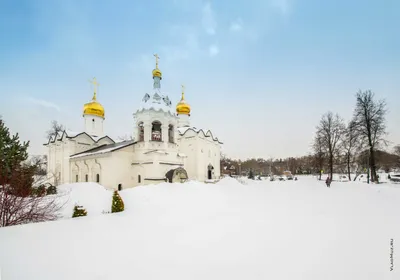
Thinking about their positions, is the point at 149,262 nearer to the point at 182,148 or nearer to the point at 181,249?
the point at 181,249

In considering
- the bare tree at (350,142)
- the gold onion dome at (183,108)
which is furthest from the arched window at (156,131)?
the bare tree at (350,142)

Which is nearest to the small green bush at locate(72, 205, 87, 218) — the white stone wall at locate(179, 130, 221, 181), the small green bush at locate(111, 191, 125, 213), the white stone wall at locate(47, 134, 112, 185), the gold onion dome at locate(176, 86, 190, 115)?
the small green bush at locate(111, 191, 125, 213)

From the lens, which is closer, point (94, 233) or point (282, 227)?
point (94, 233)

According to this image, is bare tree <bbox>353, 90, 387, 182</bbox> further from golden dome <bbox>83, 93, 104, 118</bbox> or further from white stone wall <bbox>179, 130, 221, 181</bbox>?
golden dome <bbox>83, 93, 104, 118</bbox>

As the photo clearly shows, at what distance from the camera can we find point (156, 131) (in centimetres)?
2280

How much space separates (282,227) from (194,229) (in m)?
3.00

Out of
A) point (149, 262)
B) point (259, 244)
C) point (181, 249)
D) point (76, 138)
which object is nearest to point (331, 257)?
point (259, 244)

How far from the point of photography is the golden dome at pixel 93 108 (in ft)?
103

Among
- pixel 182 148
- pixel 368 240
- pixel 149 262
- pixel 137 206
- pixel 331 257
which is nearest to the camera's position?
pixel 149 262

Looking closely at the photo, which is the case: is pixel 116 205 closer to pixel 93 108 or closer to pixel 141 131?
pixel 141 131

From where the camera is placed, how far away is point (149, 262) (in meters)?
4.45

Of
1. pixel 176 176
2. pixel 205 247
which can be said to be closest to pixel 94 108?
pixel 176 176

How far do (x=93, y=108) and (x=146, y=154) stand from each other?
1574cm

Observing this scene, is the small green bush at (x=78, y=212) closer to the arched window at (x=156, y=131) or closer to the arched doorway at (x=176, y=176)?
the arched doorway at (x=176, y=176)
